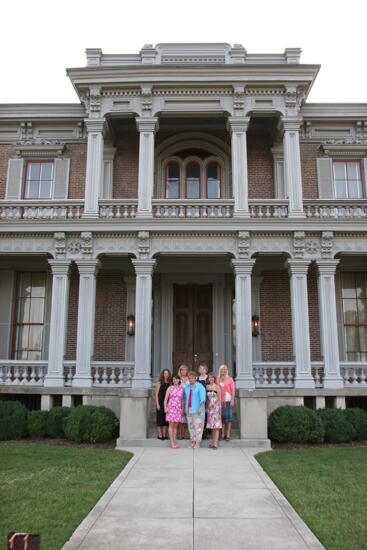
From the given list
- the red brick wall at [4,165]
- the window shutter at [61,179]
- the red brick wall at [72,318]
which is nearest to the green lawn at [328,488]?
the red brick wall at [72,318]

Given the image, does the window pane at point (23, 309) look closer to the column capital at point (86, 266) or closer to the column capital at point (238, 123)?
the column capital at point (86, 266)

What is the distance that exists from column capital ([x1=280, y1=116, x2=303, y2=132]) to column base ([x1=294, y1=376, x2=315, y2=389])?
721 cm

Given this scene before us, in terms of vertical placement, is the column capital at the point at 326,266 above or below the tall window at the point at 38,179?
below

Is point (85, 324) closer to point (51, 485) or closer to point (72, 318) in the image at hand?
point (72, 318)

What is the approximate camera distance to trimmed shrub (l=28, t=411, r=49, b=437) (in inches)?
476

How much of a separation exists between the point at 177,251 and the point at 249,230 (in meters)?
2.13

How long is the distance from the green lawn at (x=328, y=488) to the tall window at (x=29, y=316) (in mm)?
8918

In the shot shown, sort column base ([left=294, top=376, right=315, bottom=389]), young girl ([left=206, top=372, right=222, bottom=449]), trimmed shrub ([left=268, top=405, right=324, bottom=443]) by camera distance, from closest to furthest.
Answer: young girl ([left=206, top=372, right=222, bottom=449]) < trimmed shrub ([left=268, top=405, right=324, bottom=443]) < column base ([left=294, top=376, right=315, bottom=389])

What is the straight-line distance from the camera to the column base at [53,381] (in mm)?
13133

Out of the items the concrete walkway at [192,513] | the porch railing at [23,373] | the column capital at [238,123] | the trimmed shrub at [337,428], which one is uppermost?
the column capital at [238,123]

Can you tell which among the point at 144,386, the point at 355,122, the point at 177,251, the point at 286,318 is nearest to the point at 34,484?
the point at 144,386

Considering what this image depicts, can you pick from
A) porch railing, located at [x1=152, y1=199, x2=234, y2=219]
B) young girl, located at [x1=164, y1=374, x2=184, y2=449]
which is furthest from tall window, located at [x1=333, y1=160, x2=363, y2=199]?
Result: young girl, located at [x1=164, y1=374, x2=184, y2=449]

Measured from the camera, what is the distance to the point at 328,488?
7.19 m

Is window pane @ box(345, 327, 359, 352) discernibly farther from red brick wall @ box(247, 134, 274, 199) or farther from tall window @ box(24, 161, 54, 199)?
tall window @ box(24, 161, 54, 199)
